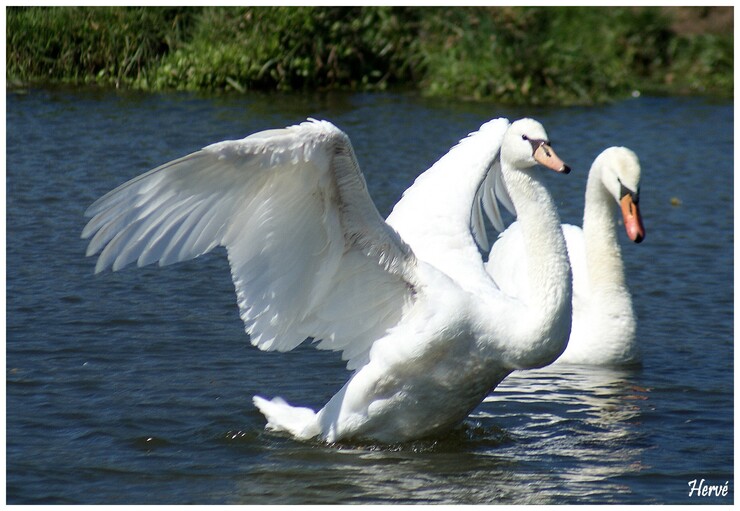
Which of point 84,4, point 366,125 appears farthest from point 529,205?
point 84,4

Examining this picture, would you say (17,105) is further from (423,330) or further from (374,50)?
(423,330)

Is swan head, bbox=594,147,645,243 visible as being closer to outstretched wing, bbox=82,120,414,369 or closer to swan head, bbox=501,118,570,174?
swan head, bbox=501,118,570,174

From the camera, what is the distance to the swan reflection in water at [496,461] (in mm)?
5633

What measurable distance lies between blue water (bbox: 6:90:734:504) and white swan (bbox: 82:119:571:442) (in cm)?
38

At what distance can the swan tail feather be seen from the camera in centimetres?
621

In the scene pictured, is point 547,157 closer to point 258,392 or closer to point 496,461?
point 496,461

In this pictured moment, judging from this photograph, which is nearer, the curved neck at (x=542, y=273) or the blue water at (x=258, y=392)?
the curved neck at (x=542, y=273)

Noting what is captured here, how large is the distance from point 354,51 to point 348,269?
36.3 ft

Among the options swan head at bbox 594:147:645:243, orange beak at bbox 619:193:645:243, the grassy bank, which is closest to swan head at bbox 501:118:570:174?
orange beak at bbox 619:193:645:243

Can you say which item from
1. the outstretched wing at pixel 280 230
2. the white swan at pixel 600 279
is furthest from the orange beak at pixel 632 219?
the outstretched wing at pixel 280 230

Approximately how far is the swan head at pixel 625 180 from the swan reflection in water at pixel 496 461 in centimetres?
107

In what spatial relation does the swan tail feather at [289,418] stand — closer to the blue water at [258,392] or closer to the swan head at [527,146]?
the blue water at [258,392]

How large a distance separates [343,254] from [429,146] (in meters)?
7.62

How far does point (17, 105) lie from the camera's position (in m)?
13.4
